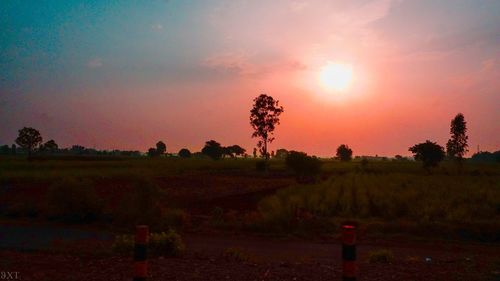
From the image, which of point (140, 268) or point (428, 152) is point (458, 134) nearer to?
point (428, 152)

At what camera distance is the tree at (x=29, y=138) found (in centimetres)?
11694

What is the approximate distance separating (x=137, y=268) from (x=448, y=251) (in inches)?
539

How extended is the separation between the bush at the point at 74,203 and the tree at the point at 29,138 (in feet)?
339

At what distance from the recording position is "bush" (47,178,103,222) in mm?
22938

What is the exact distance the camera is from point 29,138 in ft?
389

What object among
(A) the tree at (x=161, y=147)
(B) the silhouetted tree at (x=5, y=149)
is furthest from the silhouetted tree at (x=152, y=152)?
(B) the silhouetted tree at (x=5, y=149)

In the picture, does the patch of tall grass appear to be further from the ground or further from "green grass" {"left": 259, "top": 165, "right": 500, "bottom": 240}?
the ground

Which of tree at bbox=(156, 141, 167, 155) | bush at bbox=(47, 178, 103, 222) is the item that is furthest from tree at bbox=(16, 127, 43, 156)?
bush at bbox=(47, 178, 103, 222)

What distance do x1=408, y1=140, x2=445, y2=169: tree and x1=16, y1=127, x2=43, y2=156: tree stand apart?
88521 mm

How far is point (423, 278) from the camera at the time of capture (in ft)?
33.7

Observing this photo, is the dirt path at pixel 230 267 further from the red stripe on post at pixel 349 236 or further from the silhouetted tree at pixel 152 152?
the silhouetted tree at pixel 152 152

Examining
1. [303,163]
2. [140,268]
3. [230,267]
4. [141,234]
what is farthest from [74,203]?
[303,163]

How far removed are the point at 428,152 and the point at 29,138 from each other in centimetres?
9212

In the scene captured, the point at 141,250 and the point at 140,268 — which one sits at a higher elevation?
the point at 141,250
